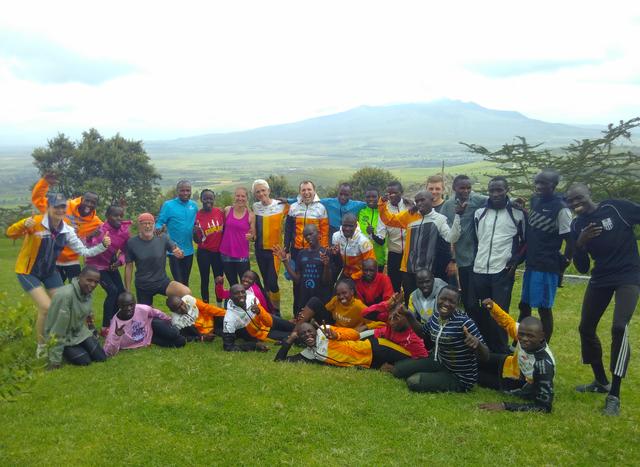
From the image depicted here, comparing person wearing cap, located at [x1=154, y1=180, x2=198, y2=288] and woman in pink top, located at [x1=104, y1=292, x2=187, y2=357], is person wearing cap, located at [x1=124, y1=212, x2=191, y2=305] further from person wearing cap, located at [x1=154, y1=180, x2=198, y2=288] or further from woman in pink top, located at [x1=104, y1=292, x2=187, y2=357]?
person wearing cap, located at [x1=154, y1=180, x2=198, y2=288]

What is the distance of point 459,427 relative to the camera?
6.75m

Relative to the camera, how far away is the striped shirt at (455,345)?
7.71m

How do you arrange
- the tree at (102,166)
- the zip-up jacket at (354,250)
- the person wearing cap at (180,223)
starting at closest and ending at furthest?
the zip-up jacket at (354,250) → the person wearing cap at (180,223) → the tree at (102,166)

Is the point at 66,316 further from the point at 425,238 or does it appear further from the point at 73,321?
the point at 425,238

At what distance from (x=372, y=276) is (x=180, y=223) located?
178 inches

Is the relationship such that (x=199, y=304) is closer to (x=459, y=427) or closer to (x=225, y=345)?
(x=225, y=345)

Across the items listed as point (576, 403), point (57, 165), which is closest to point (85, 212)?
point (576, 403)

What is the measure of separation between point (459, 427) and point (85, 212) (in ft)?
28.0

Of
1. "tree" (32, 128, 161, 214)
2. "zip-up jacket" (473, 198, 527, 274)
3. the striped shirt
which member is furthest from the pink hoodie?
"tree" (32, 128, 161, 214)

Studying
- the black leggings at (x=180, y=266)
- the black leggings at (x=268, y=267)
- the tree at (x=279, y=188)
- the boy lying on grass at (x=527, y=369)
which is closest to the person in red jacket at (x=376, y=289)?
the black leggings at (x=268, y=267)

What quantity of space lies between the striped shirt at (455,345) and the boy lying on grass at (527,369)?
1.37 ft

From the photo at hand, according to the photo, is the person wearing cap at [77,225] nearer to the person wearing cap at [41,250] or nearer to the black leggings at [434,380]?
the person wearing cap at [41,250]

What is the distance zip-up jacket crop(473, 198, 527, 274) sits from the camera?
8.46 m

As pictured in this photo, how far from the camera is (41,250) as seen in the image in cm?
930
